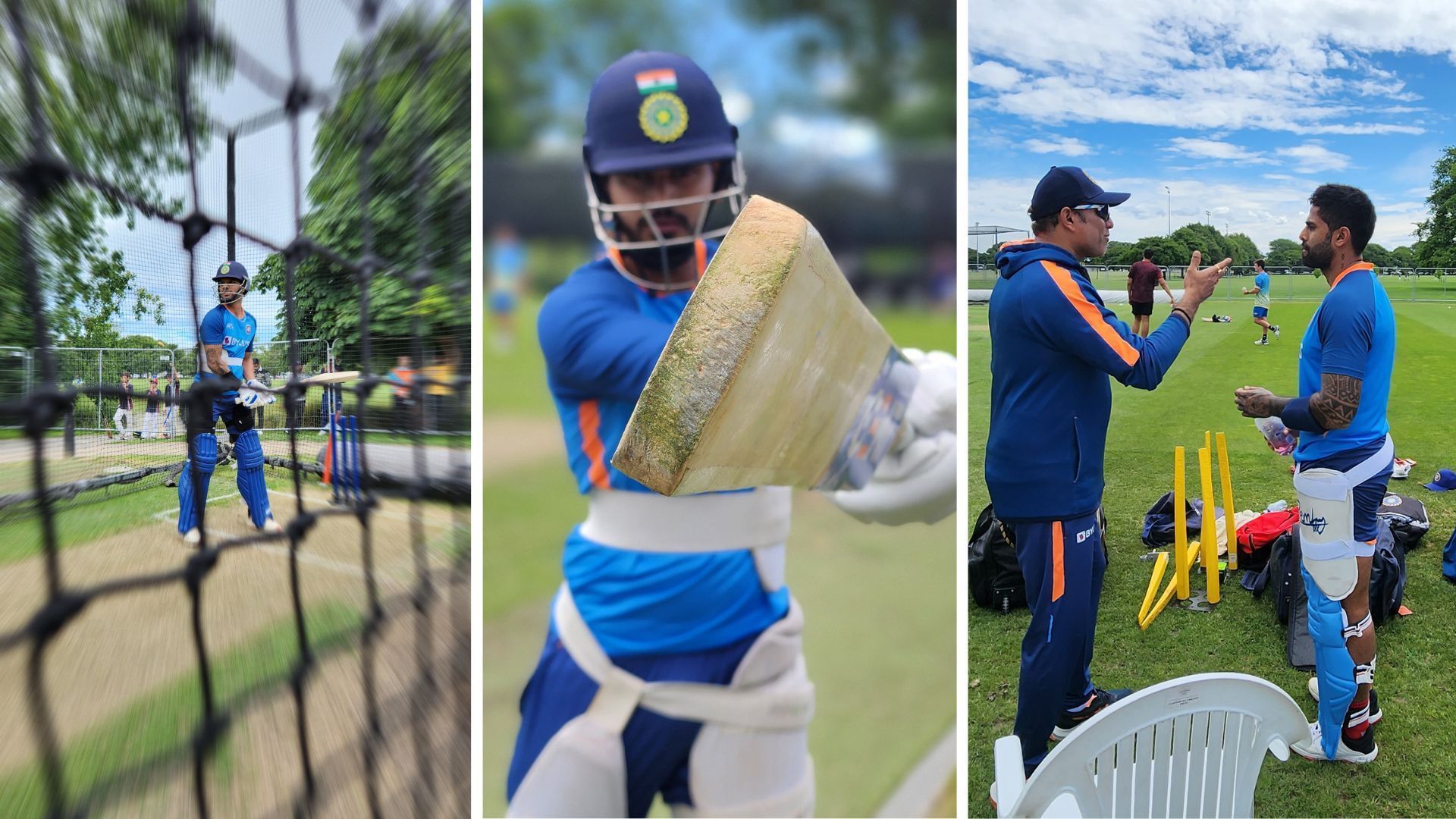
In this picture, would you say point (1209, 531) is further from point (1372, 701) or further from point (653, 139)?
point (653, 139)

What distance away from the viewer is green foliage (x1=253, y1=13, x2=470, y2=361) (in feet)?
2.02

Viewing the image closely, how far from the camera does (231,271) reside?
514mm

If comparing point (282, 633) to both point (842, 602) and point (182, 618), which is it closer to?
point (182, 618)

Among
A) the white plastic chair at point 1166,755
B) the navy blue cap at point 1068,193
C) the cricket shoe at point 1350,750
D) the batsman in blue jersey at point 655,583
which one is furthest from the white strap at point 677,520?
the cricket shoe at point 1350,750

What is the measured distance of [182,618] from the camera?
490 mm

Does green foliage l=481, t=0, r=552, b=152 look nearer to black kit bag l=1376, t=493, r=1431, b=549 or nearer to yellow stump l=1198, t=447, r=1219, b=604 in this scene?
yellow stump l=1198, t=447, r=1219, b=604

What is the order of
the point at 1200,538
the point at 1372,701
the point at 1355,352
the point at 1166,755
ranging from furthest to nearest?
the point at 1200,538 < the point at 1372,701 < the point at 1355,352 < the point at 1166,755

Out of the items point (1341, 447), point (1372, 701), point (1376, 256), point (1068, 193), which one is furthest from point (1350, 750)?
point (1068, 193)

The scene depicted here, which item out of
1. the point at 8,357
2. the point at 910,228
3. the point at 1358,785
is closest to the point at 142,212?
the point at 8,357

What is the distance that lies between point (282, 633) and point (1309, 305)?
4.32ft

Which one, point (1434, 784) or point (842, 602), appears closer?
point (1434, 784)

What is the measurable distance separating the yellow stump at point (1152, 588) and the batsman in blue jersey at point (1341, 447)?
217mm

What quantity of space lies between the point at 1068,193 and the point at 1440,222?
550 mm

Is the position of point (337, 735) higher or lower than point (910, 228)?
lower
